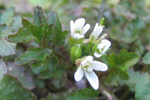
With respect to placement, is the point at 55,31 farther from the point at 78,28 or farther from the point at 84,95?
the point at 84,95

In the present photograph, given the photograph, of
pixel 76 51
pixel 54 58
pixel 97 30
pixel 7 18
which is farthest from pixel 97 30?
pixel 7 18

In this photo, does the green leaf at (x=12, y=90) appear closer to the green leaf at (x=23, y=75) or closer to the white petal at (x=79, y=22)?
the green leaf at (x=23, y=75)

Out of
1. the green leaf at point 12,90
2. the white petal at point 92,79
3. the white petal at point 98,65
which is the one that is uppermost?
the white petal at point 98,65

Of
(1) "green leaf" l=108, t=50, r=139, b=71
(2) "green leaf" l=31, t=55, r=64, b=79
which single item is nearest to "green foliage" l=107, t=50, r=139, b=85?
(1) "green leaf" l=108, t=50, r=139, b=71

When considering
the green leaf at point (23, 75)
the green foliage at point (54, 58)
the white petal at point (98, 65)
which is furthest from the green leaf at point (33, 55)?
the green leaf at point (23, 75)

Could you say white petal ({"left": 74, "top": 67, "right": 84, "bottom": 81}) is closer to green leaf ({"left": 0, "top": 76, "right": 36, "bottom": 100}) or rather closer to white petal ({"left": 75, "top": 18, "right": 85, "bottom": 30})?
white petal ({"left": 75, "top": 18, "right": 85, "bottom": 30})

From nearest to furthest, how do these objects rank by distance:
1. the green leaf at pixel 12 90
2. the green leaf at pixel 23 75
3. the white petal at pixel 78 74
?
the white petal at pixel 78 74, the green leaf at pixel 12 90, the green leaf at pixel 23 75
